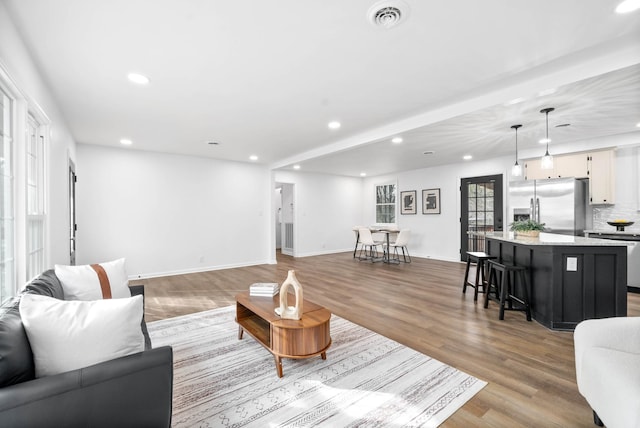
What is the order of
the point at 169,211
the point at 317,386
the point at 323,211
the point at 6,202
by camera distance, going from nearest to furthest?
the point at 6,202 → the point at 317,386 → the point at 169,211 → the point at 323,211

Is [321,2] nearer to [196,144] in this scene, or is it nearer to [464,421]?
[464,421]

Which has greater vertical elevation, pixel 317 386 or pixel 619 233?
pixel 619 233

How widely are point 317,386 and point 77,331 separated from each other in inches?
57.6

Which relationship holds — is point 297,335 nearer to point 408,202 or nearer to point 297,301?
point 297,301

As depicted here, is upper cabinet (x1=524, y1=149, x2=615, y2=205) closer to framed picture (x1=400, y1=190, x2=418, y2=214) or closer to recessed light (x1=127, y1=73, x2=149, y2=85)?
framed picture (x1=400, y1=190, x2=418, y2=214)

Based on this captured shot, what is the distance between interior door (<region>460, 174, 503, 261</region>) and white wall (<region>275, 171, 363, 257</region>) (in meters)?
3.35

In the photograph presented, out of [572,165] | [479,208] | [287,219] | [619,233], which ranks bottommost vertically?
[619,233]

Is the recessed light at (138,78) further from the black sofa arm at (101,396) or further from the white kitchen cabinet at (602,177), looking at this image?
the white kitchen cabinet at (602,177)

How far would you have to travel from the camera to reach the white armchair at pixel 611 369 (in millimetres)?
1270

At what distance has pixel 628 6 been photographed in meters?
1.73

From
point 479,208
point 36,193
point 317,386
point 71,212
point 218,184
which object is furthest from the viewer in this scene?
point 479,208

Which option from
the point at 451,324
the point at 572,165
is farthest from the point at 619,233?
the point at 451,324

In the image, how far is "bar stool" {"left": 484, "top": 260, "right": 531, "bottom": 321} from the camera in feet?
10.6

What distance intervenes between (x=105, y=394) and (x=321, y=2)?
2.16m
